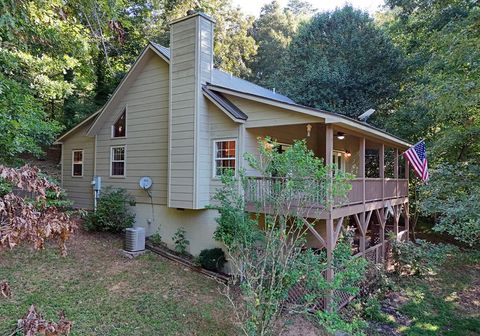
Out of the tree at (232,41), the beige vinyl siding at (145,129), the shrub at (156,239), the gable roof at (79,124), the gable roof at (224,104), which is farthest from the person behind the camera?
the tree at (232,41)

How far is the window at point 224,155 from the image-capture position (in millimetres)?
9523

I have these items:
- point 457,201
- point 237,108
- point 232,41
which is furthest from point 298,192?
point 232,41

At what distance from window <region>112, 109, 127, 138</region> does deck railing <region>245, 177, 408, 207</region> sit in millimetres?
5789

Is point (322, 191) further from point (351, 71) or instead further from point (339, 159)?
point (351, 71)

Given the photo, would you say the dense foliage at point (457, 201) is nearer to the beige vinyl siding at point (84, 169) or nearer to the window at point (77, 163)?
the beige vinyl siding at point (84, 169)

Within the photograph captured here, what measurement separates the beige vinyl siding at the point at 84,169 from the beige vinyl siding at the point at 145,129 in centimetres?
144

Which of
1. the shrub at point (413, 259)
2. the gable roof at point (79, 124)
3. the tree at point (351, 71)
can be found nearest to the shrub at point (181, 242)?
the gable roof at point (79, 124)

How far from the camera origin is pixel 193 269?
9156 mm

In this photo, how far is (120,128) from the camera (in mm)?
12219

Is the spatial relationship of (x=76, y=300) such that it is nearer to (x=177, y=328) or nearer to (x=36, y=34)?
(x=177, y=328)

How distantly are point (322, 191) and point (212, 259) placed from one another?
3915mm

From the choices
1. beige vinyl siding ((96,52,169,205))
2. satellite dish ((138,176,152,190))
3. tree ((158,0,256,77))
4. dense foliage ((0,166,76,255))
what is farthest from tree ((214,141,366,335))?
tree ((158,0,256,77))

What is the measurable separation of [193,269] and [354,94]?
1243 cm

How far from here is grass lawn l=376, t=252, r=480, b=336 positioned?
26.7 feet
